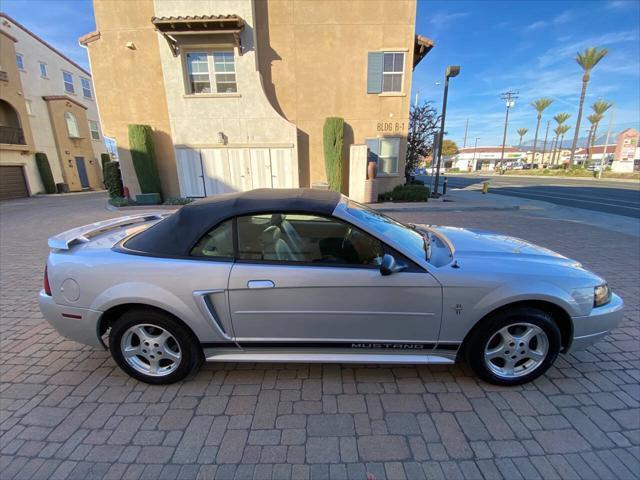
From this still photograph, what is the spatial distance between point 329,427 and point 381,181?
12.2 meters

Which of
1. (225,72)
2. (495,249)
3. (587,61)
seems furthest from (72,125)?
(587,61)

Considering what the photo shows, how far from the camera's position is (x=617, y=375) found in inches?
96.9

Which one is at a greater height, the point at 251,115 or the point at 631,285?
the point at 251,115

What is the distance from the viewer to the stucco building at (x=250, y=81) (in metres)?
11.2

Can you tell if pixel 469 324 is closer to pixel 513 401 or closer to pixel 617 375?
pixel 513 401

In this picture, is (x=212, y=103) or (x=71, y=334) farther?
(x=212, y=103)

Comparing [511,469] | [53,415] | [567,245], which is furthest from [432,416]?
[567,245]

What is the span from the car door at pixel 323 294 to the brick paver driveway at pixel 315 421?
0.43 meters

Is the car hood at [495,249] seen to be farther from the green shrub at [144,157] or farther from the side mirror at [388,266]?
the green shrub at [144,157]

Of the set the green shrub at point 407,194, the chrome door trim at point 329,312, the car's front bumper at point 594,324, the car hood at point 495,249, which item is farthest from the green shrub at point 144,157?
the car's front bumper at point 594,324

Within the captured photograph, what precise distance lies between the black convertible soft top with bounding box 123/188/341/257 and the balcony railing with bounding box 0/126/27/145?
23.6m

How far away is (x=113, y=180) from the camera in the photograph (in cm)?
1271

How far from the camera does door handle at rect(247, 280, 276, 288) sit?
213 centimetres

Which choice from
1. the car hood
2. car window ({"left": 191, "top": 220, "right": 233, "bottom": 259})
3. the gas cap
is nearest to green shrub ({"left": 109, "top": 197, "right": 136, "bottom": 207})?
the gas cap
